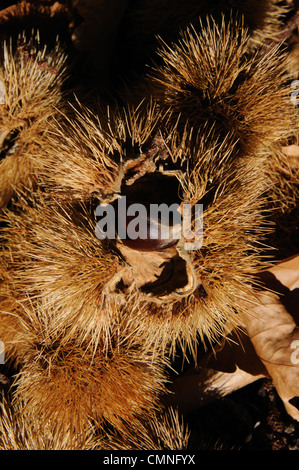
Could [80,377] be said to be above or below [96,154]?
below

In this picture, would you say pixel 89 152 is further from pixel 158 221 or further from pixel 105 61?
pixel 105 61

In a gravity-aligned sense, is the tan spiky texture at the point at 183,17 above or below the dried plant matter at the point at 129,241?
above

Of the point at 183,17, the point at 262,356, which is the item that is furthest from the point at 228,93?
the point at 262,356

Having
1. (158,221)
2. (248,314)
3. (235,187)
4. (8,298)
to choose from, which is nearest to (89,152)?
(158,221)

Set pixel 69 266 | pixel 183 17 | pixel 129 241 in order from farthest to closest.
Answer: pixel 183 17
pixel 129 241
pixel 69 266

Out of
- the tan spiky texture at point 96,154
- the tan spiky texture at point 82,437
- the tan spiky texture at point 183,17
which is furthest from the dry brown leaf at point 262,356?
the tan spiky texture at point 183,17

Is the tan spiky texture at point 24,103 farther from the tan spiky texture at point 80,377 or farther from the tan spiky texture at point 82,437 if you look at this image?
the tan spiky texture at point 82,437

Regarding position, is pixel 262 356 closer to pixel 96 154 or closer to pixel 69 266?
pixel 69 266

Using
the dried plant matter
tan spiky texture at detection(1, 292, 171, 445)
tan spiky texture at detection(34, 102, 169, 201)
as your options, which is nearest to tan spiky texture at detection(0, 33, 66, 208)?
the dried plant matter
